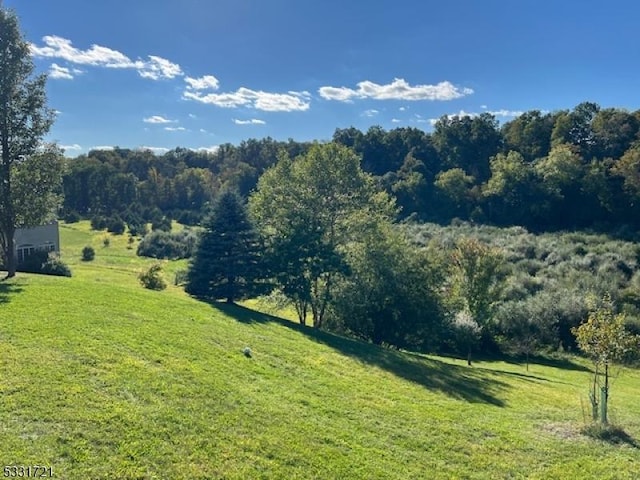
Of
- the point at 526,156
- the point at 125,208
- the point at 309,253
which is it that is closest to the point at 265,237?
the point at 309,253

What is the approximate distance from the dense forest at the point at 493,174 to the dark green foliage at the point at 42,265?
54.5ft

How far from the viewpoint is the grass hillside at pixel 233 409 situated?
325 inches

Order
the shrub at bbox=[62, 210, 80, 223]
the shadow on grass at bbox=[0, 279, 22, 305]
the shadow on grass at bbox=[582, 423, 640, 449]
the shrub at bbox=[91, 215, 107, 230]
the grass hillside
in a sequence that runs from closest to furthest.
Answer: the grass hillside, the shadow on grass at bbox=[582, 423, 640, 449], the shadow on grass at bbox=[0, 279, 22, 305], the shrub at bbox=[91, 215, 107, 230], the shrub at bbox=[62, 210, 80, 223]

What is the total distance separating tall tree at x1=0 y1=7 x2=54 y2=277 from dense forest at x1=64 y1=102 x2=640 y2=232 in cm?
2230

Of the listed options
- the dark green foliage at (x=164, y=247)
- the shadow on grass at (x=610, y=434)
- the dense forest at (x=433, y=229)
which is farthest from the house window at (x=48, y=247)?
the shadow on grass at (x=610, y=434)

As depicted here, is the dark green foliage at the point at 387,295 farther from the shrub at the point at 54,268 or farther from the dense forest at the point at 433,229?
the shrub at the point at 54,268

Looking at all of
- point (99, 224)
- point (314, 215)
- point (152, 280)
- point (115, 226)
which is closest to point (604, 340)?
point (314, 215)

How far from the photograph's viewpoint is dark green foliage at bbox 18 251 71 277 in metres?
28.9

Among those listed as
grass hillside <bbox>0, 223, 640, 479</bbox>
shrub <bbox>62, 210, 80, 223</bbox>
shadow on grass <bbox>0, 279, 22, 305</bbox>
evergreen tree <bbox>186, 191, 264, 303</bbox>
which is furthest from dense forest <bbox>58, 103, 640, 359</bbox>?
shadow on grass <bbox>0, 279, 22, 305</bbox>

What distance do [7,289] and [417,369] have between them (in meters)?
15.6

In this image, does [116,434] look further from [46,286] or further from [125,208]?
[125,208]

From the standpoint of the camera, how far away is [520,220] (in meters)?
61.6

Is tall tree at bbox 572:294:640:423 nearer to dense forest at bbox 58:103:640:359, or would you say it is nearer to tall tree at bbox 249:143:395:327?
dense forest at bbox 58:103:640:359

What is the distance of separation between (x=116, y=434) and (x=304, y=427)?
151 inches
